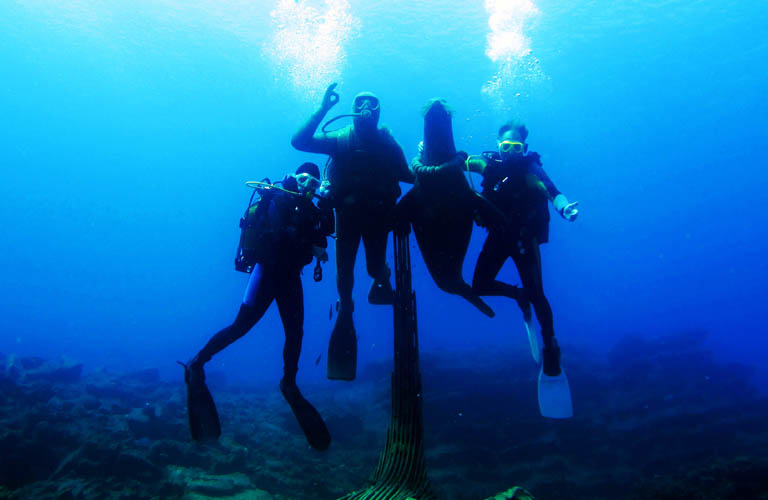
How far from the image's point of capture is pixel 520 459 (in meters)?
12.8

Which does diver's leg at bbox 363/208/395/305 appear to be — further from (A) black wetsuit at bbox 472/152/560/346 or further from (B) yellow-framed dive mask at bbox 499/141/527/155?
(B) yellow-framed dive mask at bbox 499/141/527/155

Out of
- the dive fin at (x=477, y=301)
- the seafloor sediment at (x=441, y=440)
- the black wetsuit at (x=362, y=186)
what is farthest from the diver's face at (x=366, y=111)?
the seafloor sediment at (x=441, y=440)

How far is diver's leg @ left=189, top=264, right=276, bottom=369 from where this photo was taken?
501 cm

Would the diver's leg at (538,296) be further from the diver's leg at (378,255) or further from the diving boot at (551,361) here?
the diver's leg at (378,255)

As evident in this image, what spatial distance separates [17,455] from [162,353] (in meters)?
84.9

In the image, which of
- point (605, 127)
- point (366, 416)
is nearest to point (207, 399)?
point (366, 416)

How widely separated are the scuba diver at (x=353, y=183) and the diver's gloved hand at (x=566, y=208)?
206 cm

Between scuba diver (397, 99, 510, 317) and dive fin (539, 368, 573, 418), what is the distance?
1666 millimetres

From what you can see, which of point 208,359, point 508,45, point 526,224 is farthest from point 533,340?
point 508,45

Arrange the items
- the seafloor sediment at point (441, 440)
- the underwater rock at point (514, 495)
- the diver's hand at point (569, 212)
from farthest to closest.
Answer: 1. the seafloor sediment at point (441, 440)
2. the diver's hand at point (569, 212)
3. the underwater rock at point (514, 495)

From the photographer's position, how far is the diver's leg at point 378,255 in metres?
5.48

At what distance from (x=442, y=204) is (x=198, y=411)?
4.22 metres

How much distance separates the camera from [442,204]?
485cm

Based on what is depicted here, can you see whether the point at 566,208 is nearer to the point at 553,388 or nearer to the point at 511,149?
the point at 511,149
